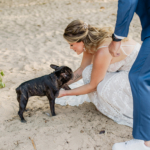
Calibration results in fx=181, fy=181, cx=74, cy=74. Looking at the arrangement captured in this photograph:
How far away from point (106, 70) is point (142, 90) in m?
0.89

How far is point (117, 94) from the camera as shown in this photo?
97.9 inches

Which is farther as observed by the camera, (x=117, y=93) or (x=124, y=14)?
(x=117, y=93)

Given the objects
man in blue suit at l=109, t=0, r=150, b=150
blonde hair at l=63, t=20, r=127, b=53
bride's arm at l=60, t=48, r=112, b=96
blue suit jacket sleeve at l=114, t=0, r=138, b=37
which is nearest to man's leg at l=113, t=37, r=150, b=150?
man in blue suit at l=109, t=0, r=150, b=150

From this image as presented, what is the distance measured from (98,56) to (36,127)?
1237 millimetres

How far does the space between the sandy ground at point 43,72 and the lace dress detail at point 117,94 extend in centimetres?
14

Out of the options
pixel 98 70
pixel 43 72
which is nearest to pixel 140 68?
pixel 98 70

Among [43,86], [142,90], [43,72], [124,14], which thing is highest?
[124,14]

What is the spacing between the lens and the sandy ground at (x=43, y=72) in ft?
7.25

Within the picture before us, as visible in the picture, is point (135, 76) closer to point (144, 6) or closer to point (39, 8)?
point (144, 6)

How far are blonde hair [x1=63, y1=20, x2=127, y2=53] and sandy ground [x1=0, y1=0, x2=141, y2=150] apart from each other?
3.55 feet

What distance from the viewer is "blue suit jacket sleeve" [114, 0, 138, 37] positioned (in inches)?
55.3

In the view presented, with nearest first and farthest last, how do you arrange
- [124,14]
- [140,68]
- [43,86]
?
[124,14] < [140,68] < [43,86]

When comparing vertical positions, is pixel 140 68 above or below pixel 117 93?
above

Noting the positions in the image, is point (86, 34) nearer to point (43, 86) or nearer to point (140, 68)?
point (43, 86)
